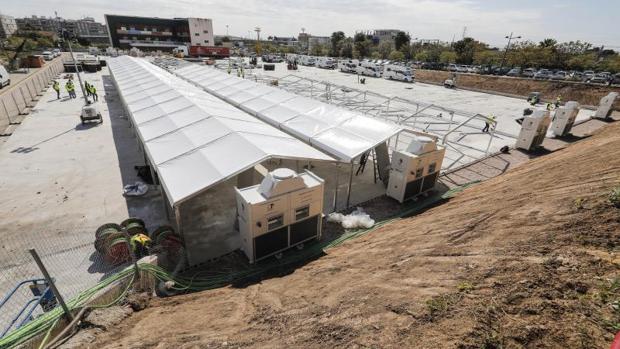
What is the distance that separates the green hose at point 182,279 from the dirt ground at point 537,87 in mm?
35954

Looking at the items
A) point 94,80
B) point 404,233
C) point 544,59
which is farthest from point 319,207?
point 544,59

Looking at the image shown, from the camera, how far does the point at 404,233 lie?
8.87m

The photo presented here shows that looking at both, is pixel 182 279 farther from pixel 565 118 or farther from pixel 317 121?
pixel 565 118

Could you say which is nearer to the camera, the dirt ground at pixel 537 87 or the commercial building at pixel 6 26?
the dirt ground at pixel 537 87

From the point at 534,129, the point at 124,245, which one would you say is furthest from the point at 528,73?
the point at 124,245

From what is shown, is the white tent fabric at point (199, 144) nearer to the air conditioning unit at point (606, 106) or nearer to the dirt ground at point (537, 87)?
the air conditioning unit at point (606, 106)

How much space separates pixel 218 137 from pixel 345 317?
842cm

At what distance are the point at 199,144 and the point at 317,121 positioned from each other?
609 cm

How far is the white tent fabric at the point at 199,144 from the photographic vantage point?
29.2ft

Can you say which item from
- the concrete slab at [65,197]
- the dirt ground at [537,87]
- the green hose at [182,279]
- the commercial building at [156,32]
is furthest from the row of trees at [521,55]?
the concrete slab at [65,197]

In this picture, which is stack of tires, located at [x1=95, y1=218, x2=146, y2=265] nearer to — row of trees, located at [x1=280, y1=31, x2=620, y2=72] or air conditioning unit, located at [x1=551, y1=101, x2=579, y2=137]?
air conditioning unit, located at [x1=551, y1=101, x2=579, y2=137]

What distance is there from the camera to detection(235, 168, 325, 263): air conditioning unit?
7961 millimetres

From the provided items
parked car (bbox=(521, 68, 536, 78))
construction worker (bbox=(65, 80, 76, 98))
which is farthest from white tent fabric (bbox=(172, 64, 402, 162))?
parked car (bbox=(521, 68, 536, 78))

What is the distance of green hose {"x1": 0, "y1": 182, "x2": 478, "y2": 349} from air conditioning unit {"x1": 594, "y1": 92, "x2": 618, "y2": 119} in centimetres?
2554
